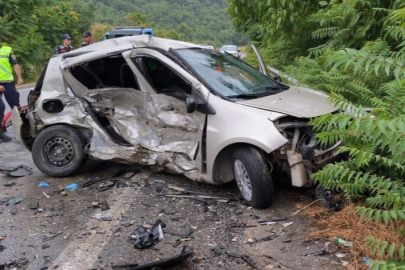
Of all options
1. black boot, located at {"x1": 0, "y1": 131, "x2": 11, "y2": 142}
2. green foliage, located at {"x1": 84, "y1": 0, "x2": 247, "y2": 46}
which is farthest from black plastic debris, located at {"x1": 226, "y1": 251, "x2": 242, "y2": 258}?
green foliage, located at {"x1": 84, "y1": 0, "x2": 247, "y2": 46}

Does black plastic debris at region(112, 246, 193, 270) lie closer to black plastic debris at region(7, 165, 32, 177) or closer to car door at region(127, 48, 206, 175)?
car door at region(127, 48, 206, 175)

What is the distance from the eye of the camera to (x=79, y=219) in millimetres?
4312

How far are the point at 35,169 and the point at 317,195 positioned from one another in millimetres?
3940

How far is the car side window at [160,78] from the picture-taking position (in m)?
5.12

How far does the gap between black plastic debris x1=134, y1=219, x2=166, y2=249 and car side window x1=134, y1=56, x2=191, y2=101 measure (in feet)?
5.61

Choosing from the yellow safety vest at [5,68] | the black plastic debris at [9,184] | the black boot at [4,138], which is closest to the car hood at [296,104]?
the black plastic debris at [9,184]

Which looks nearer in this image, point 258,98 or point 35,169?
point 258,98

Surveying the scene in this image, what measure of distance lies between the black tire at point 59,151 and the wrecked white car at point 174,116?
0.04 feet

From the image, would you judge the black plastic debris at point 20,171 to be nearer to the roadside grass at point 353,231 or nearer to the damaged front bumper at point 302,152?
the damaged front bumper at point 302,152

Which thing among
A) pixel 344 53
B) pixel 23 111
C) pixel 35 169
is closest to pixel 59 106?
pixel 23 111

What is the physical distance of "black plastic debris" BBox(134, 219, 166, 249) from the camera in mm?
3678

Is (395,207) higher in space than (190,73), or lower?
lower

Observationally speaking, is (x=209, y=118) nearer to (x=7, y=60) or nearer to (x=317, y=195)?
(x=317, y=195)

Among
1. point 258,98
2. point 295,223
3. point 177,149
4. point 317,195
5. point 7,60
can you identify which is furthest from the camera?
→ point 7,60
